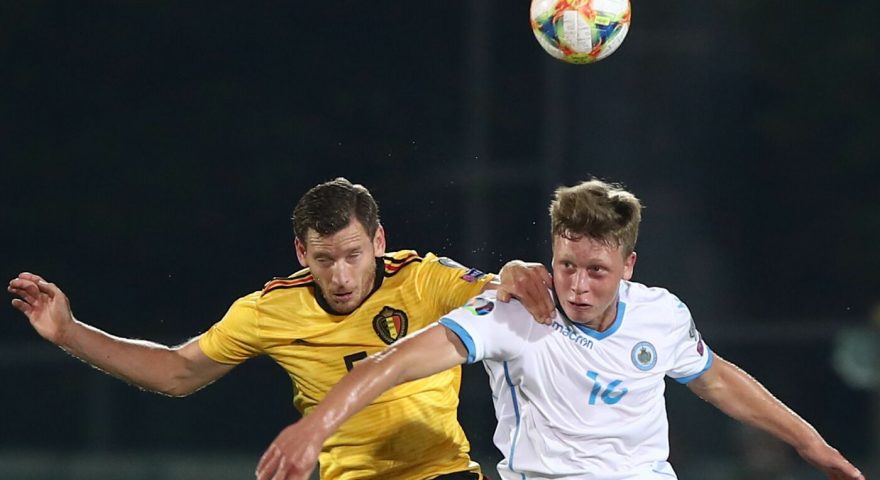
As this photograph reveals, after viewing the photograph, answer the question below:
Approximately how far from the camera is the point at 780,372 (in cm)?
1301

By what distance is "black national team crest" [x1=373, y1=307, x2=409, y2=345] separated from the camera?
5746 millimetres

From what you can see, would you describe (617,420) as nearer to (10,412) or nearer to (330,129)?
(10,412)

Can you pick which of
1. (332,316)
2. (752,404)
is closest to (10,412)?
(332,316)

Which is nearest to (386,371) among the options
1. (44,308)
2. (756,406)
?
(756,406)

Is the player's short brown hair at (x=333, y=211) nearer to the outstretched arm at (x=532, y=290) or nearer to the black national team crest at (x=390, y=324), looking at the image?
the black national team crest at (x=390, y=324)

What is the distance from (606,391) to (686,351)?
426 mm

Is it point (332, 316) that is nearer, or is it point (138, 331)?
point (332, 316)

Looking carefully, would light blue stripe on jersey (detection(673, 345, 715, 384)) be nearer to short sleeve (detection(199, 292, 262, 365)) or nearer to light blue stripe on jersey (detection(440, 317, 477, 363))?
light blue stripe on jersey (detection(440, 317, 477, 363))

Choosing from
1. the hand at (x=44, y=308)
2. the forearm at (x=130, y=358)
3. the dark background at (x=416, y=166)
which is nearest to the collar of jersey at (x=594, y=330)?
the forearm at (x=130, y=358)

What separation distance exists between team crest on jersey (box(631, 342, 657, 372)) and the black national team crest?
3.10 ft

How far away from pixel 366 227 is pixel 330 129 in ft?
36.7

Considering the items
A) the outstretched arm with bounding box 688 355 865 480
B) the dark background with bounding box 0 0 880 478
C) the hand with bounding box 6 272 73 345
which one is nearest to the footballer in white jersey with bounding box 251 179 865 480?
the outstretched arm with bounding box 688 355 865 480

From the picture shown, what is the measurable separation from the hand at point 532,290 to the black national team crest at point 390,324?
2.22ft

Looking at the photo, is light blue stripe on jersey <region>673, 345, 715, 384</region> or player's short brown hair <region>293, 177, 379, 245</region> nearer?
light blue stripe on jersey <region>673, 345, 715, 384</region>
